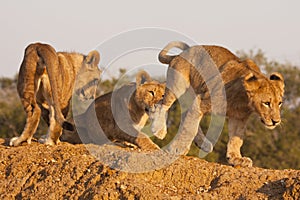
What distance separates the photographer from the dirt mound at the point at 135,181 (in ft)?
21.5

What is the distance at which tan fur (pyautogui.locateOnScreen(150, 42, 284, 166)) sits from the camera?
8289 millimetres

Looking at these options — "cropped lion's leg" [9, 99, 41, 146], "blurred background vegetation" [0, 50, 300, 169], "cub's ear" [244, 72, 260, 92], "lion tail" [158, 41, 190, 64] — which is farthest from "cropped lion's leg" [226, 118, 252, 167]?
"blurred background vegetation" [0, 50, 300, 169]

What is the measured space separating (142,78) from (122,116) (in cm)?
70

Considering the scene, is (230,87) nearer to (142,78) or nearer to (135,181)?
(142,78)

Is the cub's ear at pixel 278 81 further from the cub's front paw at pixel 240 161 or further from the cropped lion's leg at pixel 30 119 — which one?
the cropped lion's leg at pixel 30 119

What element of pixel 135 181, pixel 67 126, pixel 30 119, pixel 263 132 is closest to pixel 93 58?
Result: pixel 30 119

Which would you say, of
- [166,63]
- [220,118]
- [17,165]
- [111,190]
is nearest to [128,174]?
[111,190]

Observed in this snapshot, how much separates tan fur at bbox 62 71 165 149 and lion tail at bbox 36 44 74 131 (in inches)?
47.0

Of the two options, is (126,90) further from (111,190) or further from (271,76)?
(111,190)

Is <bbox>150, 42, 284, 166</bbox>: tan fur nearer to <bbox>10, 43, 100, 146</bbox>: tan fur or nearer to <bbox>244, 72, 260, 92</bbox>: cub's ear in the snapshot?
<bbox>244, 72, 260, 92</bbox>: cub's ear

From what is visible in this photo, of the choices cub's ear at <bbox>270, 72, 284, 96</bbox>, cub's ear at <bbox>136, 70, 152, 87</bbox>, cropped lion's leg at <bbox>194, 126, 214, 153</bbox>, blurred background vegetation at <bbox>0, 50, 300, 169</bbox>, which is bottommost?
blurred background vegetation at <bbox>0, 50, 300, 169</bbox>

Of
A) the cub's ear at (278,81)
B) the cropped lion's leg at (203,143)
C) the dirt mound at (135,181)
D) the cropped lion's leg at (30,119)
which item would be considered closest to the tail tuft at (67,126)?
the dirt mound at (135,181)

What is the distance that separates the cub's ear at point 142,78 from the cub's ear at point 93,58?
2226mm

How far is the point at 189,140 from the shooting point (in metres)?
8.69
